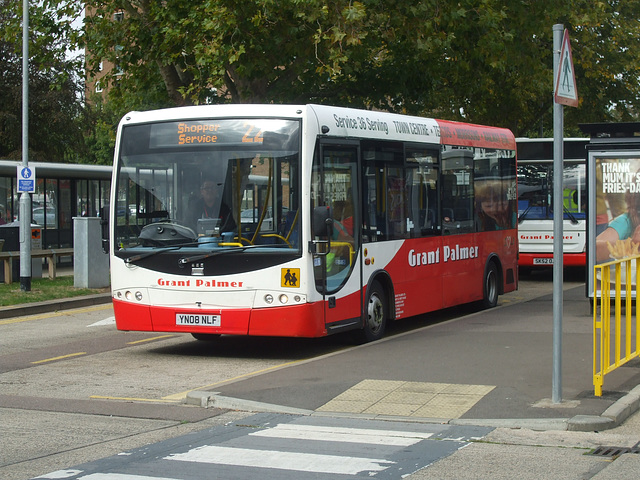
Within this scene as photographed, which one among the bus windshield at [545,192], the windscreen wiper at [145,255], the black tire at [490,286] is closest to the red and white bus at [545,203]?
the bus windshield at [545,192]

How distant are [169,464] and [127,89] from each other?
18.5 m

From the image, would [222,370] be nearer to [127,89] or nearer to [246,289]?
[246,289]

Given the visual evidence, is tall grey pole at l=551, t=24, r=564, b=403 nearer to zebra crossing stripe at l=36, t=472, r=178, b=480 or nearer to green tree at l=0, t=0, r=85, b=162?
zebra crossing stripe at l=36, t=472, r=178, b=480

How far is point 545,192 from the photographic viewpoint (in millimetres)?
22891

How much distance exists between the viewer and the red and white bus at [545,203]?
881 inches

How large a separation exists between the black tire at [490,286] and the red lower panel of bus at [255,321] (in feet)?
19.5

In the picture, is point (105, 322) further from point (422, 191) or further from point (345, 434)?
point (345, 434)

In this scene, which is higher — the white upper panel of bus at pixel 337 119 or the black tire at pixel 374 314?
the white upper panel of bus at pixel 337 119

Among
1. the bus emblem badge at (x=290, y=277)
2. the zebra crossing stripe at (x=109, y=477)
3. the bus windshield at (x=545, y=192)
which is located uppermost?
the bus windshield at (x=545, y=192)

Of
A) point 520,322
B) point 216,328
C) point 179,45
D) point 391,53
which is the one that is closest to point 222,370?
point 216,328

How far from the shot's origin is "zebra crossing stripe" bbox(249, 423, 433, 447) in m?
7.18

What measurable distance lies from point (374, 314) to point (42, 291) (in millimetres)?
8995

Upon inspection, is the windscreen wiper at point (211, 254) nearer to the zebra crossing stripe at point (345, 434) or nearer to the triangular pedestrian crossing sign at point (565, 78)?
the zebra crossing stripe at point (345, 434)

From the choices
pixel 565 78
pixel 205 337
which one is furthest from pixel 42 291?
pixel 565 78
